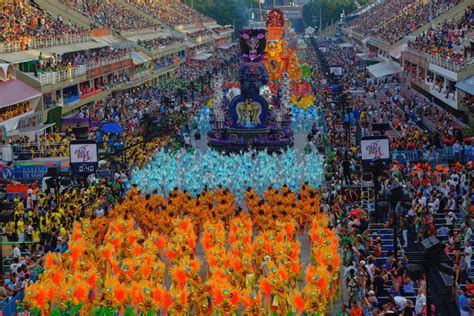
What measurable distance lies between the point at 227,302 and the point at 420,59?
40132 mm

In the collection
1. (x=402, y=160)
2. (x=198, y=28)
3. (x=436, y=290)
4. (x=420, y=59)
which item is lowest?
(x=436, y=290)

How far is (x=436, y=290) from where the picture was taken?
22547mm

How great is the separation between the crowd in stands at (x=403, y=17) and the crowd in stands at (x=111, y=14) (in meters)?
23.4

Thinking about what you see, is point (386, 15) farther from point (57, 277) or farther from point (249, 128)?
point (57, 277)

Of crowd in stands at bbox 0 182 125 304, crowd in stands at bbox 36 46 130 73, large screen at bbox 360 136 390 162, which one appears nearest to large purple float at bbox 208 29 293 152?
→ crowd in stands at bbox 36 46 130 73

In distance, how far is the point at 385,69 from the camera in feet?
247

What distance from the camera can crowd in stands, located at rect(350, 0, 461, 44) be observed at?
7269cm

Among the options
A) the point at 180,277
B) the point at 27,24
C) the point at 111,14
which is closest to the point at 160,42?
the point at 111,14

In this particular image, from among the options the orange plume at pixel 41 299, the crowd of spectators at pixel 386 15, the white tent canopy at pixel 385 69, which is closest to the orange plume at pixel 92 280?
the orange plume at pixel 41 299

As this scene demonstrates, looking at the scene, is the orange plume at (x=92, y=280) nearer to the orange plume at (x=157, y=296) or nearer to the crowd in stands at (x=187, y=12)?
the orange plume at (x=157, y=296)

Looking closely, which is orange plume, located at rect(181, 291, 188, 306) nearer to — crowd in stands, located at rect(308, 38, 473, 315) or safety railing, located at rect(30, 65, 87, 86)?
crowd in stands, located at rect(308, 38, 473, 315)

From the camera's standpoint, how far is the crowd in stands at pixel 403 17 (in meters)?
72.7

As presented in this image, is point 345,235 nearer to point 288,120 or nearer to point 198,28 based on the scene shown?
point 288,120

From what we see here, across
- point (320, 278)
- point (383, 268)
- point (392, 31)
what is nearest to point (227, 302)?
point (320, 278)
